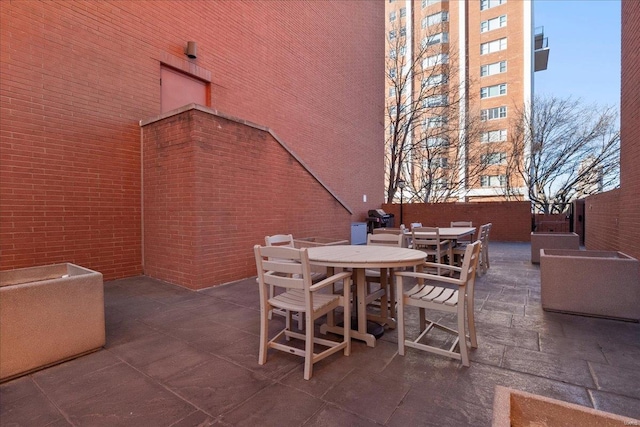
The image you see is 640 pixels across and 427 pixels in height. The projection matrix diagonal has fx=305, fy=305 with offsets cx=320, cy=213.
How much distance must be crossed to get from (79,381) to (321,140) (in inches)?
345

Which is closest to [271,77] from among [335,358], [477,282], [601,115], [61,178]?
[61,178]

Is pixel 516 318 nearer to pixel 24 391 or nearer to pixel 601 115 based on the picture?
pixel 24 391

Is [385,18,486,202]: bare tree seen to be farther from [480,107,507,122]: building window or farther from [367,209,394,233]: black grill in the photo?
[480,107,507,122]: building window

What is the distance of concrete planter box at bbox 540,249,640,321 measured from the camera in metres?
3.03

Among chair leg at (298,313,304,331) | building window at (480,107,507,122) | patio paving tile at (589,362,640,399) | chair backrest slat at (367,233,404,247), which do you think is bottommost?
patio paving tile at (589,362,640,399)

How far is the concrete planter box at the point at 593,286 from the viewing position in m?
3.03

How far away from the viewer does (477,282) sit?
4.77m

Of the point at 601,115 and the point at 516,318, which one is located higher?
the point at 601,115

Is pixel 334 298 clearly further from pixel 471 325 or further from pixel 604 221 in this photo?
pixel 604 221

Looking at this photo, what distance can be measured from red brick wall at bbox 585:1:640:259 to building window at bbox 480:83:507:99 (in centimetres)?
2503

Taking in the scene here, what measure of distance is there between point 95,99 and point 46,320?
147 inches

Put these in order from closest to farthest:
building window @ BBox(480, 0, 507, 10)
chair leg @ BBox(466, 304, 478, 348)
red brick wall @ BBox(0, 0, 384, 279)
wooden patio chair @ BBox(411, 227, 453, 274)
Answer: chair leg @ BBox(466, 304, 478, 348)
red brick wall @ BBox(0, 0, 384, 279)
wooden patio chair @ BBox(411, 227, 453, 274)
building window @ BBox(480, 0, 507, 10)

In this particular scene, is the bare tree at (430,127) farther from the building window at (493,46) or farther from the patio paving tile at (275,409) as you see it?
the patio paving tile at (275,409)

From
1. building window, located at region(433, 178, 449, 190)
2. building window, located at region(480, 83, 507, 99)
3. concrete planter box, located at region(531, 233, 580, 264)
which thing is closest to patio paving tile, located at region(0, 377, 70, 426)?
concrete planter box, located at region(531, 233, 580, 264)
